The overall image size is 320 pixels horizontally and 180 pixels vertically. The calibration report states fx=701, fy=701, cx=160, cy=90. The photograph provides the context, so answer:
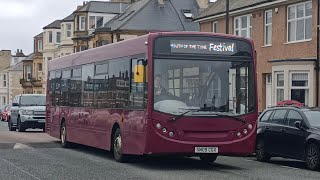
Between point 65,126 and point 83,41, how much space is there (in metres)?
45.7

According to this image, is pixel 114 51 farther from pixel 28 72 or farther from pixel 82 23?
pixel 28 72

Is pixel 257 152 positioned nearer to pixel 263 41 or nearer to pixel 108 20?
pixel 263 41

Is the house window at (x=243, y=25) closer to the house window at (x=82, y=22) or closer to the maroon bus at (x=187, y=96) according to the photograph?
the maroon bus at (x=187, y=96)

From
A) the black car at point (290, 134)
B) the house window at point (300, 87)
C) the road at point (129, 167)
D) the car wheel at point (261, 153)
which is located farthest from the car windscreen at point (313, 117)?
the house window at point (300, 87)

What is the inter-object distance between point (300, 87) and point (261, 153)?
1323cm

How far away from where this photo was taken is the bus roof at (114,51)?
1562 centimetres

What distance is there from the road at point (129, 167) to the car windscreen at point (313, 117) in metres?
1.14

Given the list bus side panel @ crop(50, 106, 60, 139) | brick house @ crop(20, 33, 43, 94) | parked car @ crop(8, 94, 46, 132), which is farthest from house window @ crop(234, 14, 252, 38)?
brick house @ crop(20, 33, 43, 94)

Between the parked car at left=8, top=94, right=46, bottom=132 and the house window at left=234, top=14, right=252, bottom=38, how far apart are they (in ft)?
36.4

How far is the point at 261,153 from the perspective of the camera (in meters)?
18.8

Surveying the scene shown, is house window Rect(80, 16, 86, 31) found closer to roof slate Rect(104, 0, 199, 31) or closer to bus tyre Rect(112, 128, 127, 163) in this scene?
roof slate Rect(104, 0, 199, 31)

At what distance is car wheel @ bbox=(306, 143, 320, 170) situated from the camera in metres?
15.8

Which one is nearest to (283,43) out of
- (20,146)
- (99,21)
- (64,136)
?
(64,136)

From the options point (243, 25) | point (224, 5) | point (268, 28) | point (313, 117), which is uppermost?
point (224, 5)
